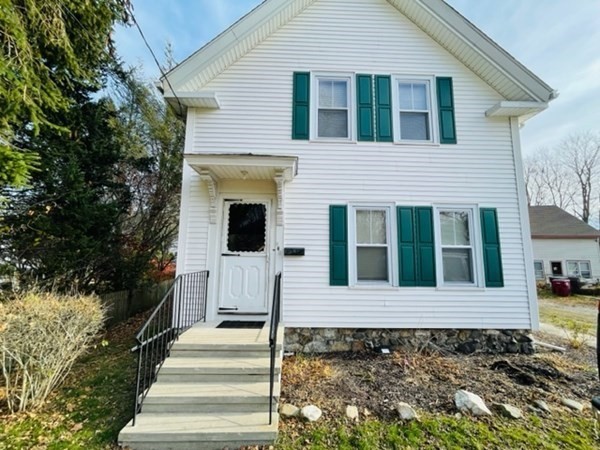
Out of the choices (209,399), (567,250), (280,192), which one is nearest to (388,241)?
(280,192)

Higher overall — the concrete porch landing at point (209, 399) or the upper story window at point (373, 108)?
the upper story window at point (373, 108)

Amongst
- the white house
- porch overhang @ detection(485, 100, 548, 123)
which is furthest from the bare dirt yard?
porch overhang @ detection(485, 100, 548, 123)

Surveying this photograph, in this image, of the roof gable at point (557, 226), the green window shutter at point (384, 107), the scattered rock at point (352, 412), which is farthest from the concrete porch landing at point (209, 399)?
the roof gable at point (557, 226)

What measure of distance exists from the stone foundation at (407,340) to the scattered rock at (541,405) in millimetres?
1750

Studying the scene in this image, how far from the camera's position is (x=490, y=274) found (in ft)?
18.2

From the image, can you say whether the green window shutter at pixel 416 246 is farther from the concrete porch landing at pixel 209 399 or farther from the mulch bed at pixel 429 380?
the concrete porch landing at pixel 209 399

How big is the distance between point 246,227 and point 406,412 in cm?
390

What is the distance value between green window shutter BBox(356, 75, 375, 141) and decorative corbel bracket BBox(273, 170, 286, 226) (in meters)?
1.90

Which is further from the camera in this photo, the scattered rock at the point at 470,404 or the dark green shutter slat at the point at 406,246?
the dark green shutter slat at the point at 406,246

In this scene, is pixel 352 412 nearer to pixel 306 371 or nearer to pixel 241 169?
pixel 306 371

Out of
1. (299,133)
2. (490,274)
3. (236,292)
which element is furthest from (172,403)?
(490,274)

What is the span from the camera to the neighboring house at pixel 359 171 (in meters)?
5.43

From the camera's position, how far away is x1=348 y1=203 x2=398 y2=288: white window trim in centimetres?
548

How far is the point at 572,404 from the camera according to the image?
360cm
